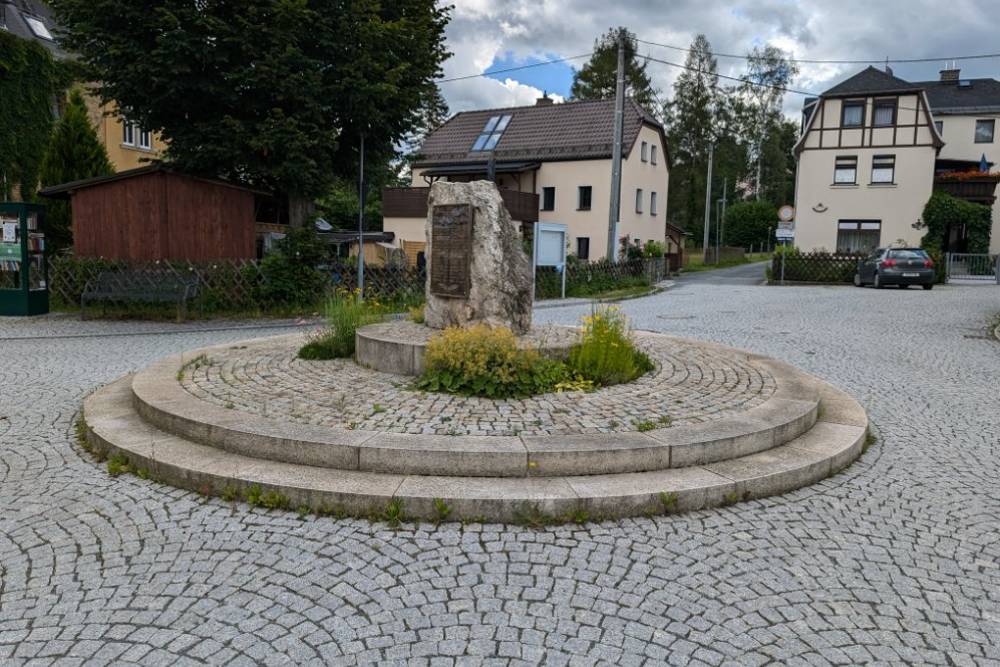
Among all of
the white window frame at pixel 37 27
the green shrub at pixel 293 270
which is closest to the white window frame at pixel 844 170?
the green shrub at pixel 293 270

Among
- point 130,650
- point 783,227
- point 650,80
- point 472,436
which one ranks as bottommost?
point 130,650

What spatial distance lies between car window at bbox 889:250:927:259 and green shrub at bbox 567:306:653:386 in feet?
72.3

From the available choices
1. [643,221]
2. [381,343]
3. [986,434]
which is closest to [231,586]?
[381,343]

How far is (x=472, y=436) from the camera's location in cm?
494

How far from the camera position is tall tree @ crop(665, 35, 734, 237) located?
54.6 meters

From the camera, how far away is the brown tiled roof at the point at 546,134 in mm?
37031

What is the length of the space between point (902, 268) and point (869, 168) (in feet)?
41.7

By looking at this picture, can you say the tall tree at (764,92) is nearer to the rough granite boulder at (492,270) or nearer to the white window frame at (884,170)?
the white window frame at (884,170)

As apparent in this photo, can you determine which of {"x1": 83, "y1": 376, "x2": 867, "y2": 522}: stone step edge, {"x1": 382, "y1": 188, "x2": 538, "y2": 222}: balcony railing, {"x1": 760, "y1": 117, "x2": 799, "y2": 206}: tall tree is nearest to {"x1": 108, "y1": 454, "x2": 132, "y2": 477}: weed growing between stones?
{"x1": 83, "y1": 376, "x2": 867, "y2": 522}: stone step edge

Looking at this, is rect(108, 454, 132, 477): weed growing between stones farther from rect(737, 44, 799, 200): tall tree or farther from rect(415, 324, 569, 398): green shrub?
rect(737, 44, 799, 200): tall tree

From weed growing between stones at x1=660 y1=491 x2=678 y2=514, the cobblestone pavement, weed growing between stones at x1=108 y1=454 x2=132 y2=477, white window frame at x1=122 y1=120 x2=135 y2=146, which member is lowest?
the cobblestone pavement

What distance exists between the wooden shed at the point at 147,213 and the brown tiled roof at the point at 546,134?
2302cm

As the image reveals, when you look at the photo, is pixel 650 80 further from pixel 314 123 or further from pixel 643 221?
pixel 314 123

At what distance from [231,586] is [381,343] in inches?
155
